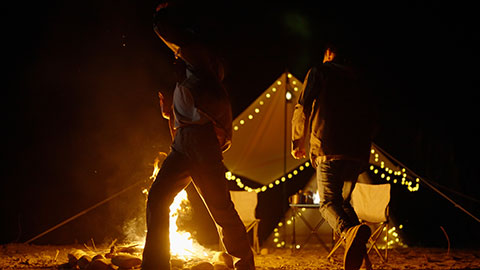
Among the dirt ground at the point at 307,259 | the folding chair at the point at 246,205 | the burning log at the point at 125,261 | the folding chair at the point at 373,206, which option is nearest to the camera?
the burning log at the point at 125,261

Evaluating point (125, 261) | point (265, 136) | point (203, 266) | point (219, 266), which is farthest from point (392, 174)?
point (125, 261)

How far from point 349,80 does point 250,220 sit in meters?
2.25

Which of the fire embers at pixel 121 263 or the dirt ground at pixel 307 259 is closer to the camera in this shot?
the fire embers at pixel 121 263

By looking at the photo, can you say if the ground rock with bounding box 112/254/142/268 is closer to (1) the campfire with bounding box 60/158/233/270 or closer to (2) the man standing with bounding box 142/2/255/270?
(1) the campfire with bounding box 60/158/233/270

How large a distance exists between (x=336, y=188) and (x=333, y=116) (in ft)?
1.58

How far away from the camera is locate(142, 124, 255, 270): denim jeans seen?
2627mm

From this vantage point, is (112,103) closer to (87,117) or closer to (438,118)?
(87,117)

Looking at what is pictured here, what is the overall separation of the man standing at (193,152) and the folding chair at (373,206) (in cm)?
226

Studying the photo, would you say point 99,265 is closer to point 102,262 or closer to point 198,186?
point 102,262

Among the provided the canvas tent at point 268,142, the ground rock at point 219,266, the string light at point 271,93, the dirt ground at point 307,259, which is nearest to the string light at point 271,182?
the canvas tent at point 268,142

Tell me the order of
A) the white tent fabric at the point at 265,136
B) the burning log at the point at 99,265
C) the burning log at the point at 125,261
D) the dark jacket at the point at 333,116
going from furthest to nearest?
1. the white tent fabric at the point at 265,136
2. the burning log at the point at 125,261
3. the burning log at the point at 99,265
4. the dark jacket at the point at 333,116

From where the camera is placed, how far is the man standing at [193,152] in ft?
8.67

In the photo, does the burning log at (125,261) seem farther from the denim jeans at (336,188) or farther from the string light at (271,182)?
the string light at (271,182)

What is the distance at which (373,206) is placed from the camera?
4879mm
